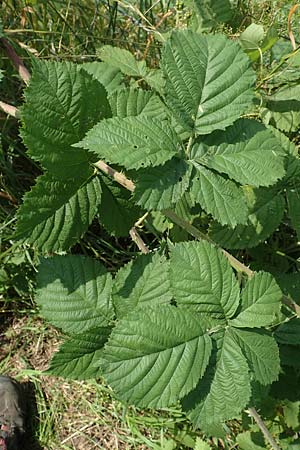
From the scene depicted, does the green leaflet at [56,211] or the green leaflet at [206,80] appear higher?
the green leaflet at [206,80]

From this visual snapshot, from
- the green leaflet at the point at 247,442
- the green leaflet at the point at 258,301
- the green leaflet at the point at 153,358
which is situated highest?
the green leaflet at the point at 258,301

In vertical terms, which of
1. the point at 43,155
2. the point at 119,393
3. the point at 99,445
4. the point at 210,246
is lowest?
the point at 99,445

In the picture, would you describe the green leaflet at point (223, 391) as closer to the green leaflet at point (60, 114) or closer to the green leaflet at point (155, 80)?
the green leaflet at point (60, 114)

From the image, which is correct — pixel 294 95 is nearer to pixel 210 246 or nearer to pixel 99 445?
pixel 210 246

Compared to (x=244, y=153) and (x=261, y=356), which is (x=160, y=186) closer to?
(x=244, y=153)

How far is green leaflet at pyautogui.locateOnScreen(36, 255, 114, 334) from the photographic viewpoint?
126 centimetres

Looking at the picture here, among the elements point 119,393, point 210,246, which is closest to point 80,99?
point 210,246

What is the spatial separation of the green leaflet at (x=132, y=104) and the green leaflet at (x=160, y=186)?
199 mm

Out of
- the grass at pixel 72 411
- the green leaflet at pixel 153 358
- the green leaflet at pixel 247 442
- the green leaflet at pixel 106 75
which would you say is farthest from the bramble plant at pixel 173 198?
the grass at pixel 72 411

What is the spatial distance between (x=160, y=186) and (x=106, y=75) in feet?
1.51

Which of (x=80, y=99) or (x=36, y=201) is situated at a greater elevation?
(x=80, y=99)

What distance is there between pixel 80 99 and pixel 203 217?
0.60 metres

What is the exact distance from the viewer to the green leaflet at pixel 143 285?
1.17m

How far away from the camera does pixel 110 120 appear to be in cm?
98
